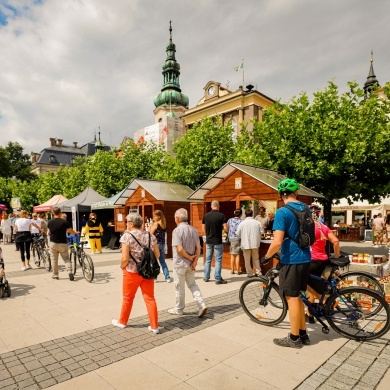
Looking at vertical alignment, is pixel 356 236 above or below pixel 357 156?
below

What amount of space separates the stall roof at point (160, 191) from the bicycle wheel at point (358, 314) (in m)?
8.42

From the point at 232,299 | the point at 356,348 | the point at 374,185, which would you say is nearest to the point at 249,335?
the point at 356,348

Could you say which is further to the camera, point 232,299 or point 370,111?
point 370,111

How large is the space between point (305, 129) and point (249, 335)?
11.5 metres

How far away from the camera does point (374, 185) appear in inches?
524

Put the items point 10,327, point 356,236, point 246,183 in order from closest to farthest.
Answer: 1. point 10,327
2. point 246,183
3. point 356,236

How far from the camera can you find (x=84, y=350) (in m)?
3.77

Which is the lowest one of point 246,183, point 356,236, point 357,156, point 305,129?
point 356,236

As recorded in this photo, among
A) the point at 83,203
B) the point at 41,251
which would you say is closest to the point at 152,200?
the point at 41,251

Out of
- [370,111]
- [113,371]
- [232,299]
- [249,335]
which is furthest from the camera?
[370,111]

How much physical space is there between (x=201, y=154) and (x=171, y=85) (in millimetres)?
43961

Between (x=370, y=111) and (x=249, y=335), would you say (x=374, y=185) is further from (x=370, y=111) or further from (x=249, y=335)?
(x=249, y=335)

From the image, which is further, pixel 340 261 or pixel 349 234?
pixel 349 234

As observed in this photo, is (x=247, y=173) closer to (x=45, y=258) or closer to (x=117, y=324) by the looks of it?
(x=117, y=324)
